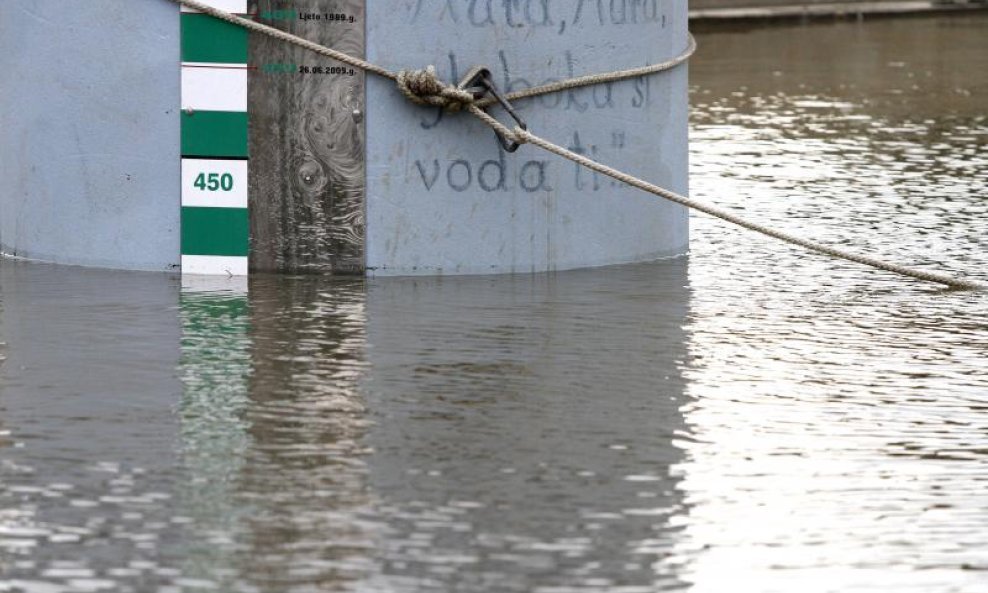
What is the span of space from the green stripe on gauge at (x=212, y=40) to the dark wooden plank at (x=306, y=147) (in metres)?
0.06

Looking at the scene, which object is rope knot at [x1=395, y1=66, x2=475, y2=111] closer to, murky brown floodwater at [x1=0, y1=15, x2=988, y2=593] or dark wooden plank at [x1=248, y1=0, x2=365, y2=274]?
dark wooden plank at [x1=248, y1=0, x2=365, y2=274]

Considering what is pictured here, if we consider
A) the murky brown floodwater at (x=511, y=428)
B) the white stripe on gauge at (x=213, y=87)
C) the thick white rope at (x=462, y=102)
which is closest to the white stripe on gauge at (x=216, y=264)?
the murky brown floodwater at (x=511, y=428)

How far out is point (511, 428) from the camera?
20.3 feet

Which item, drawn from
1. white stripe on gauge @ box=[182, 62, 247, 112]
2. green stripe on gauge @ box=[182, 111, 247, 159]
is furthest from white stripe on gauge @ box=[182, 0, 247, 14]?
green stripe on gauge @ box=[182, 111, 247, 159]

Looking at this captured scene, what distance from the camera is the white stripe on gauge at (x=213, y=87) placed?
8477 millimetres

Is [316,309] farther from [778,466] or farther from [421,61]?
[778,466]

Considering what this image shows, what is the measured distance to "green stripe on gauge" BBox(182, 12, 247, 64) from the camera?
27.7 feet

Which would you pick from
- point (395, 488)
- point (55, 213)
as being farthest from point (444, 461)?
point (55, 213)

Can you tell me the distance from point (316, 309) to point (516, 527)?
2.78 m

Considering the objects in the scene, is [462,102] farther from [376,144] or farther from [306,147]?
[306,147]

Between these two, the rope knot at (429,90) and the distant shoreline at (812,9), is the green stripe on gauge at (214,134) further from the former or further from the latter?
the distant shoreline at (812,9)

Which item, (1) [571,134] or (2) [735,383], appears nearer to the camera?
(2) [735,383]

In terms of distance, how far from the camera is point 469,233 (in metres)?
8.61

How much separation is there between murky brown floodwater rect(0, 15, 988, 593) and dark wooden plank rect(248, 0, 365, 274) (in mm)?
155
